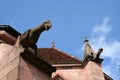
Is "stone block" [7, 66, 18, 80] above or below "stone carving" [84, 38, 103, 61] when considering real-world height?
below

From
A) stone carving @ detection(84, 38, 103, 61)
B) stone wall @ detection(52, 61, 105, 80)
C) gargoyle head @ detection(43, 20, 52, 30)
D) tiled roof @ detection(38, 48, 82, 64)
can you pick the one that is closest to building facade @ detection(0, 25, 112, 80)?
gargoyle head @ detection(43, 20, 52, 30)

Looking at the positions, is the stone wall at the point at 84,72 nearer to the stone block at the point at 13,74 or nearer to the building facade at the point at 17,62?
the building facade at the point at 17,62

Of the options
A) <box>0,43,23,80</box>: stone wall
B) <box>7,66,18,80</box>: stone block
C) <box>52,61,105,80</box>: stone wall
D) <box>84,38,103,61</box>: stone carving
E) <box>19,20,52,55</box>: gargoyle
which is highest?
<box>84,38,103,61</box>: stone carving

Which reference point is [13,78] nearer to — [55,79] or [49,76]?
[49,76]

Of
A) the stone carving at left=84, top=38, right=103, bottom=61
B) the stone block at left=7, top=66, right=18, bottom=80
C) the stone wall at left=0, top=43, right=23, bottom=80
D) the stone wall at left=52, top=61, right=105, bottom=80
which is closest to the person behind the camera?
the stone block at left=7, top=66, right=18, bottom=80

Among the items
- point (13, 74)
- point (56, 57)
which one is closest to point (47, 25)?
point (13, 74)

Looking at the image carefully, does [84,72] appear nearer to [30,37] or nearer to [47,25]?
[30,37]

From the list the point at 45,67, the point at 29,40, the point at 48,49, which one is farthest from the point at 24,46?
the point at 48,49

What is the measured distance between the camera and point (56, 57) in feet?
47.0

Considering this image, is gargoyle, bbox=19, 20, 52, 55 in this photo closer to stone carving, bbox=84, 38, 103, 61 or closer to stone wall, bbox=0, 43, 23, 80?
stone wall, bbox=0, 43, 23, 80

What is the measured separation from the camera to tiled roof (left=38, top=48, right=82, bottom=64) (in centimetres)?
1321

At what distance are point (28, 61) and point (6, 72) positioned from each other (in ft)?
1.60

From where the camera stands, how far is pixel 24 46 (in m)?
5.81

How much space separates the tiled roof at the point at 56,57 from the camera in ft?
43.3
